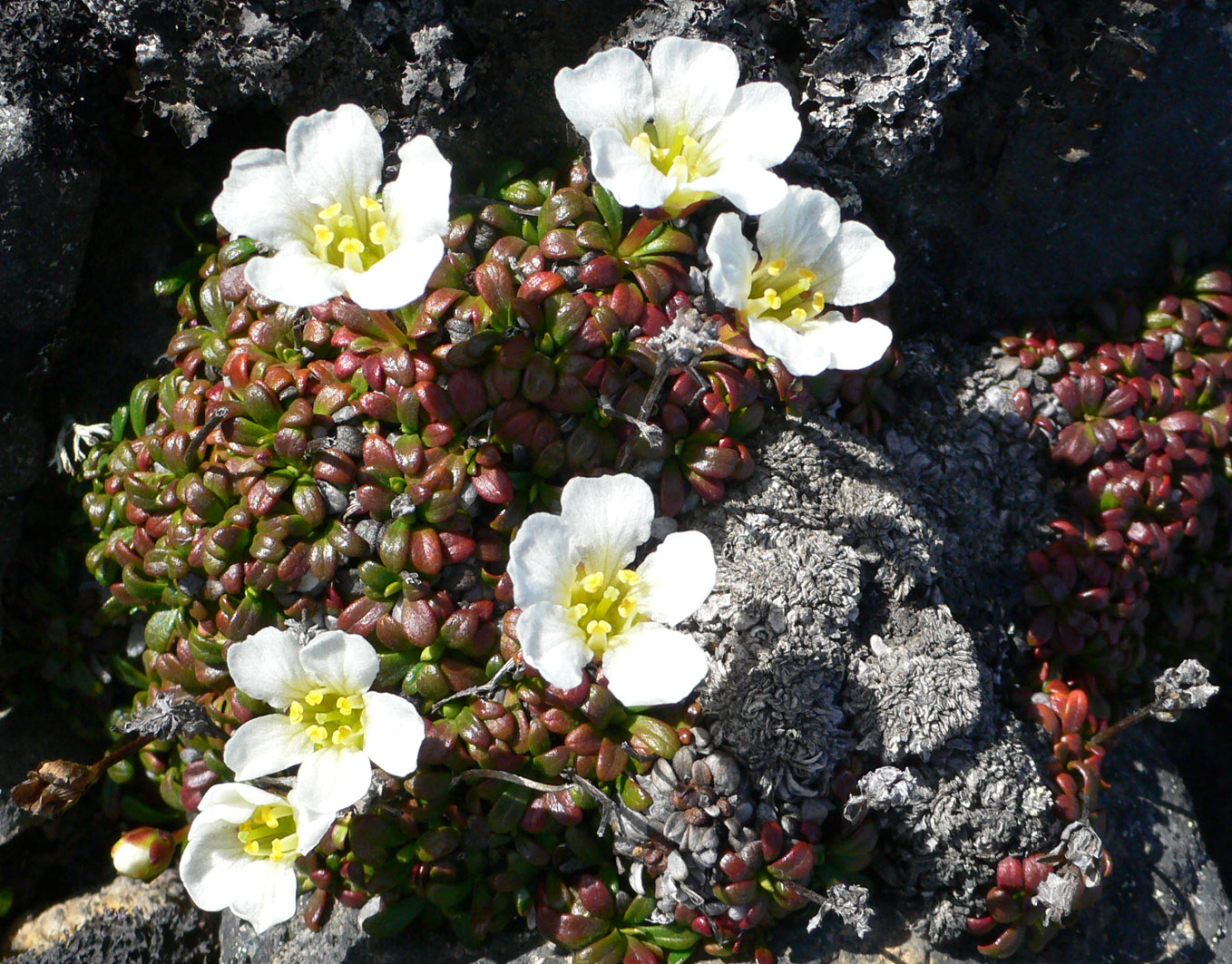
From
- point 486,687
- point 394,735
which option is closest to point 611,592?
point 486,687

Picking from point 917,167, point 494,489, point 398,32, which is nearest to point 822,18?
point 917,167

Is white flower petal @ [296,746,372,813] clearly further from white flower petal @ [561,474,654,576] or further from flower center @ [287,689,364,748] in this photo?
white flower petal @ [561,474,654,576]

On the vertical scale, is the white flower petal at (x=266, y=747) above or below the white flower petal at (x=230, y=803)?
above

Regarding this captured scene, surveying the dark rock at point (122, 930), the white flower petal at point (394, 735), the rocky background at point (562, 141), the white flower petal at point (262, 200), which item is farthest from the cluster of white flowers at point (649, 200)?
the dark rock at point (122, 930)

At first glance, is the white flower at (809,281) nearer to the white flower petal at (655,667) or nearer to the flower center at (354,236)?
the white flower petal at (655,667)

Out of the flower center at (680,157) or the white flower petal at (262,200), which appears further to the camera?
the flower center at (680,157)
